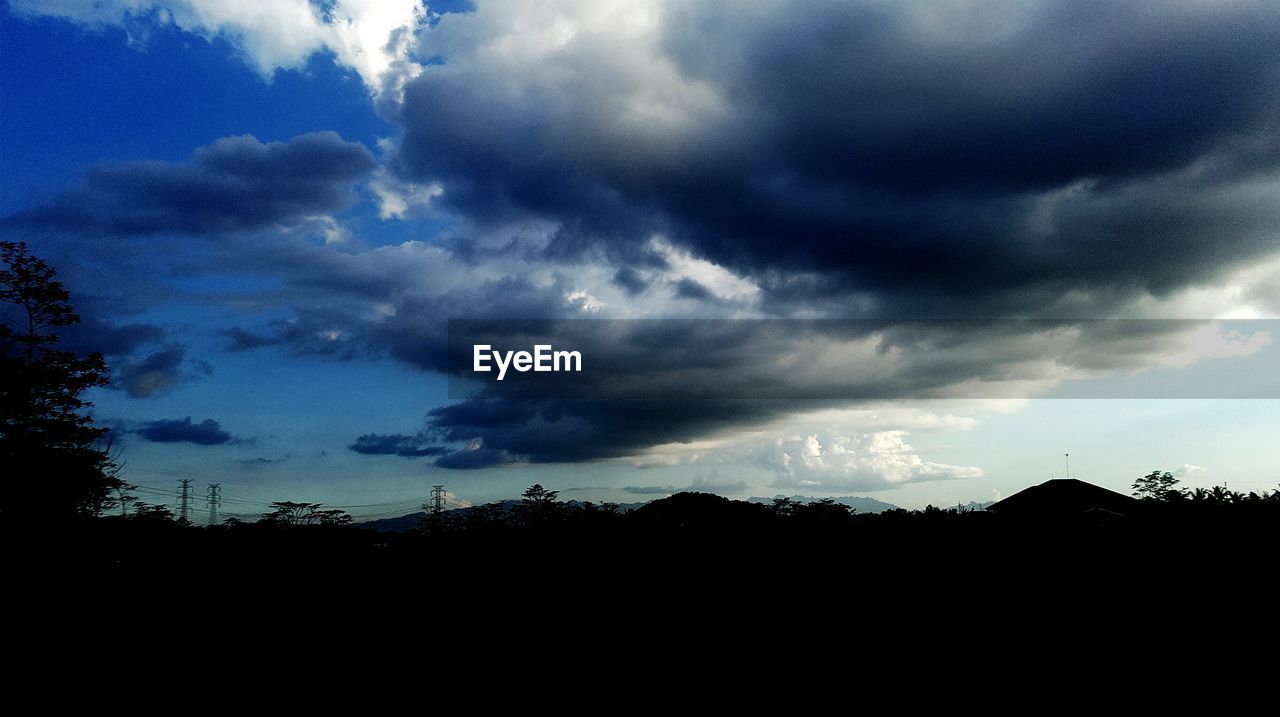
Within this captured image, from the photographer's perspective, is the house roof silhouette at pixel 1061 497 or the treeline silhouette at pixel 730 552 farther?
the house roof silhouette at pixel 1061 497

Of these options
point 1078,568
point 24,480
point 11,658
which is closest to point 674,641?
point 1078,568

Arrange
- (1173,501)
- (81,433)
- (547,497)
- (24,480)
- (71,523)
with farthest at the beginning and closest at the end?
(547,497)
(81,433)
(24,480)
(71,523)
(1173,501)

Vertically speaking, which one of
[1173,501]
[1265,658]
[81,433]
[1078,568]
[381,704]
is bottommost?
[381,704]

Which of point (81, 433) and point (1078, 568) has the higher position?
point (81, 433)

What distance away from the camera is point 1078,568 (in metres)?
9.14

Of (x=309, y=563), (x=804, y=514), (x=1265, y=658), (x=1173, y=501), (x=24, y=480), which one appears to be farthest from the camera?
(x=24, y=480)

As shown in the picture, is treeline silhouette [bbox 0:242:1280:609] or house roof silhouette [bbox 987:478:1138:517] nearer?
treeline silhouette [bbox 0:242:1280:609]

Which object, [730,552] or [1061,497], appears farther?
[1061,497]

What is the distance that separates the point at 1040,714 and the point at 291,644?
34.4 feet

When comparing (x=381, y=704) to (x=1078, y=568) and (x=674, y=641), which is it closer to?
(x=674, y=641)

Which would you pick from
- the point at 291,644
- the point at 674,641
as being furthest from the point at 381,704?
the point at 674,641

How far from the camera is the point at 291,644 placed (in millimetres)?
11164

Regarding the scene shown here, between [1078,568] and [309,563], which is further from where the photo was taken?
[309,563]

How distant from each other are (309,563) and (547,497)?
23.5 meters
